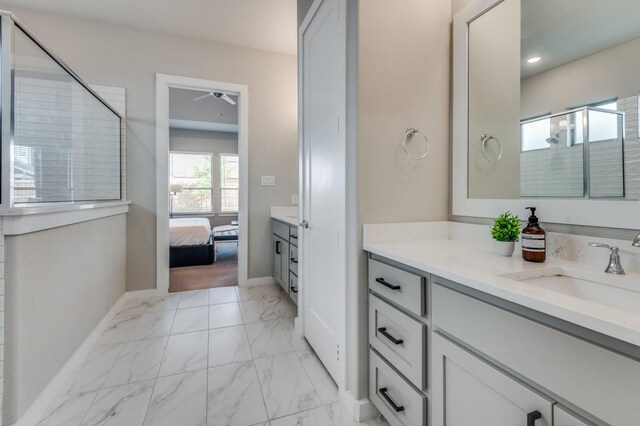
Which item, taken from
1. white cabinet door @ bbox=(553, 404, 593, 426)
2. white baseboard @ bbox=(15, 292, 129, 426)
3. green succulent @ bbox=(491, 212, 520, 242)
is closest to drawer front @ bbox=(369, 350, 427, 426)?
white cabinet door @ bbox=(553, 404, 593, 426)

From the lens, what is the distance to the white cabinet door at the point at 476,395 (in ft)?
2.26

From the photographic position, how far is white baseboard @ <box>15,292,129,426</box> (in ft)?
4.29

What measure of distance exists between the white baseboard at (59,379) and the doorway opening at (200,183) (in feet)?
3.12

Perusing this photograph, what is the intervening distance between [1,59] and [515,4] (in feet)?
7.24

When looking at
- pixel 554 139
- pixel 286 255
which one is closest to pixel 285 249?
pixel 286 255

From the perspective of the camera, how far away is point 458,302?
89 centimetres

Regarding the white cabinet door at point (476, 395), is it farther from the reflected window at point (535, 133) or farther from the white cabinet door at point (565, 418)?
the reflected window at point (535, 133)

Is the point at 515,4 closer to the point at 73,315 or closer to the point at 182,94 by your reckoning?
the point at 73,315

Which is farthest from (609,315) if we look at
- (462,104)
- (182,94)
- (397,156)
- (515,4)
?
(182,94)

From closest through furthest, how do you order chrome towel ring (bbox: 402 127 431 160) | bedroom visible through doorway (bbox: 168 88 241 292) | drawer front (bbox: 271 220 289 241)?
chrome towel ring (bbox: 402 127 431 160) < drawer front (bbox: 271 220 289 241) < bedroom visible through doorway (bbox: 168 88 241 292)

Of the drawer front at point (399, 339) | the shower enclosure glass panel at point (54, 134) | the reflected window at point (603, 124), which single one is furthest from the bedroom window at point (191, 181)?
the reflected window at point (603, 124)

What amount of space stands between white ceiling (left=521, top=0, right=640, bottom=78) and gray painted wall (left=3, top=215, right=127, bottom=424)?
233 cm

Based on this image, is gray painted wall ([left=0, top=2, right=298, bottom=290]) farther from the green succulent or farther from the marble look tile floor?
the green succulent

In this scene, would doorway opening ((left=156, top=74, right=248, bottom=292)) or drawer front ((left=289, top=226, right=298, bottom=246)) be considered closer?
drawer front ((left=289, top=226, right=298, bottom=246))
